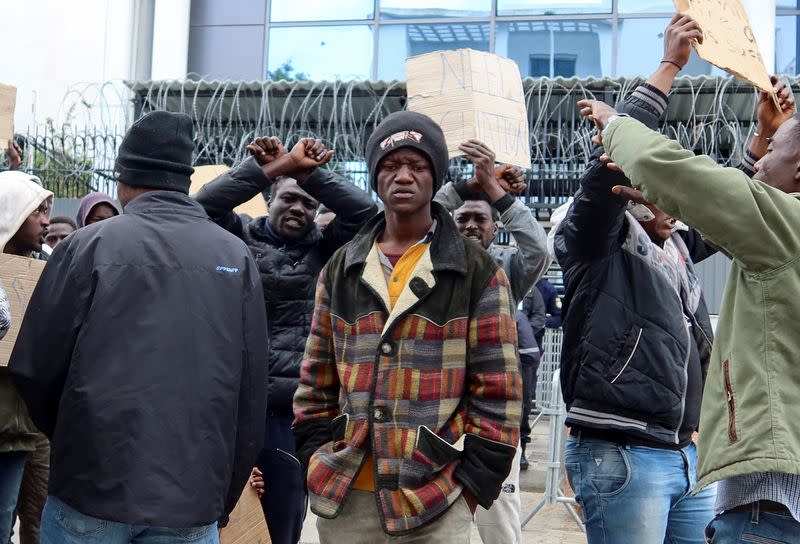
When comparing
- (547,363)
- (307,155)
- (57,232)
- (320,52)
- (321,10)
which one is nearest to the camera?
(307,155)

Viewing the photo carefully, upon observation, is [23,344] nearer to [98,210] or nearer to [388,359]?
[388,359]

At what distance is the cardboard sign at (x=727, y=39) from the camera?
309 centimetres

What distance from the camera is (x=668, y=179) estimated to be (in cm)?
274

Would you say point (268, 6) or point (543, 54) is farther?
point (268, 6)

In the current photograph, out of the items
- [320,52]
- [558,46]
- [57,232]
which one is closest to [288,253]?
[57,232]

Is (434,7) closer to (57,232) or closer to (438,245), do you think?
(57,232)

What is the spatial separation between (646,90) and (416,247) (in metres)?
0.89

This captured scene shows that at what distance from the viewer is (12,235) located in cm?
469

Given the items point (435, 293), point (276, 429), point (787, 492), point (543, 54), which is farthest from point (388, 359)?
point (543, 54)

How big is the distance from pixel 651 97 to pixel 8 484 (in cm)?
315

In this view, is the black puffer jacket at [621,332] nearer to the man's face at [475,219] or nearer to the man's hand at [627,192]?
the man's hand at [627,192]

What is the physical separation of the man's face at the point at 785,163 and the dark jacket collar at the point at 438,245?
0.96m

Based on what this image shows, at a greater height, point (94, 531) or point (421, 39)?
point (421, 39)

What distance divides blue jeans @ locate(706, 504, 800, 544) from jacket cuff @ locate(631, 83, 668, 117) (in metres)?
1.24
